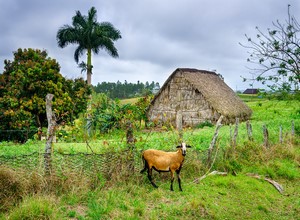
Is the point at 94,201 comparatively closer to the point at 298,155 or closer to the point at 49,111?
the point at 49,111

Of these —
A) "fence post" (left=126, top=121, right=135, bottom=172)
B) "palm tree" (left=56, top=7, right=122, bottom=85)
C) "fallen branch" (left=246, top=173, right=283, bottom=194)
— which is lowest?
"fallen branch" (left=246, top=173, right=283, bottom=194)

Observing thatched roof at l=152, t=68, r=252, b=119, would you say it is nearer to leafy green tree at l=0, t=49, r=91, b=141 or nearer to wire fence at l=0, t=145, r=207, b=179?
leafy green tree at l=0, t=49, r=91, b=141

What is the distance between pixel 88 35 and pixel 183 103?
40.9 feet

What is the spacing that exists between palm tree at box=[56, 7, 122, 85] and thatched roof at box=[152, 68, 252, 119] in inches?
357

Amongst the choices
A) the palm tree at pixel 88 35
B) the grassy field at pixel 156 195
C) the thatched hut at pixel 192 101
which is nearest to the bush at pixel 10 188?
the grassy field at pixel 156 195

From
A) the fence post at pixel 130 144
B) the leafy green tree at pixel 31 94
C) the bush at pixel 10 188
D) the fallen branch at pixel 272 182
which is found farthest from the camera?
the leafy green tree at pixel 31 94

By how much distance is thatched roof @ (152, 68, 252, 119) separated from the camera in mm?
23456

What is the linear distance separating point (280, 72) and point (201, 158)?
765cm

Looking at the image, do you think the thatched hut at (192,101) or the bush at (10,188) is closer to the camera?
the bush at (10,188)

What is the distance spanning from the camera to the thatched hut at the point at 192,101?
2345cm

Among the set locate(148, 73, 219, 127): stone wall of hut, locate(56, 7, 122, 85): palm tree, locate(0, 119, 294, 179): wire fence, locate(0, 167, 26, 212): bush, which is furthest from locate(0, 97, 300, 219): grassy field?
locate(56, 7, 122, 85): palm tree

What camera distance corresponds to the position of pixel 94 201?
5.65 metres

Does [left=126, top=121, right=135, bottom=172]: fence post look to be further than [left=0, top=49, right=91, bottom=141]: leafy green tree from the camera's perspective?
No

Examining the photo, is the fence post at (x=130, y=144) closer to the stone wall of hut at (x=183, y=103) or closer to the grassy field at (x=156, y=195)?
the grassy field at (x=156, y=195)
